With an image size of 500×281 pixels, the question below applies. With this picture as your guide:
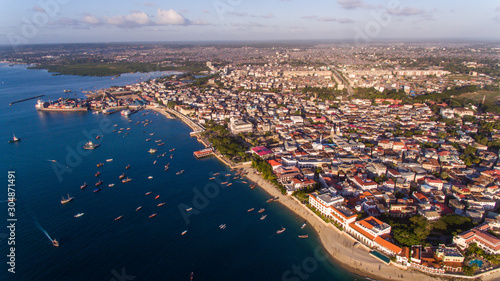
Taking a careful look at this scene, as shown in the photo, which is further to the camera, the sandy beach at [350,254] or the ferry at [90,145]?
the ferry at [90,145]

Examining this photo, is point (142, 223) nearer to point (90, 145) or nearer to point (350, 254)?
point (350, 254)

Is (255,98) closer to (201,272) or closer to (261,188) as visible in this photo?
(261,188)

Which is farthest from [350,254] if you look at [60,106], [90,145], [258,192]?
[60,106]

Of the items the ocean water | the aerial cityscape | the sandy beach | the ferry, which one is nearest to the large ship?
the aerial cityscape

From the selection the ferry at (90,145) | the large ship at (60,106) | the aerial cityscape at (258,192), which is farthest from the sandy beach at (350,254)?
the large ship at (60,106)

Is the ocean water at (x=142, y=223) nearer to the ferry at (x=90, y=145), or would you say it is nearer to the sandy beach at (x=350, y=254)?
the sandy beach at (x=350, y=254)

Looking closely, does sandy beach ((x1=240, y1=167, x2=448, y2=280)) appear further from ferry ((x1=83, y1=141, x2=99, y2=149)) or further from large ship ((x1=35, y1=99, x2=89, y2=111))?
large ship ((x1=35, y1=99, x2=89, y2=111))
